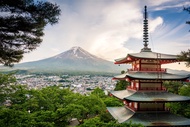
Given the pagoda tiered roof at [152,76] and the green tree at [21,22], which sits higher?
the green tree at [21,22]

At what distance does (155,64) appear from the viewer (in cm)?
1554

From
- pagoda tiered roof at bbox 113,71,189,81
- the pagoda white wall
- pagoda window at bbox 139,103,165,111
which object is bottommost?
pagoda window at bbox 139,103,165,111

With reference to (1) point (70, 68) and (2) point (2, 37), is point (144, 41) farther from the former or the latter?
(1) point (70, 68)

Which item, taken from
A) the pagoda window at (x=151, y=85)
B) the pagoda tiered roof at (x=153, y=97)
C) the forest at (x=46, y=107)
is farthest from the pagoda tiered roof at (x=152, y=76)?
the forest at (x=46, y=107)

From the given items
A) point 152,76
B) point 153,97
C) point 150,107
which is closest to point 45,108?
point 150,107

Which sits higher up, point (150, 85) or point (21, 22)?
point (21, 22)

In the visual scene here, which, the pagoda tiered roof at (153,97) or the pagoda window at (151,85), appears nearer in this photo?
the pagoda tiered roof at (153,97)

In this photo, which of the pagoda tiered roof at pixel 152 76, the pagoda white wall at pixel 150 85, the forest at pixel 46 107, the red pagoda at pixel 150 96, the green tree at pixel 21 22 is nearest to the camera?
the green tree at pixel 21 22

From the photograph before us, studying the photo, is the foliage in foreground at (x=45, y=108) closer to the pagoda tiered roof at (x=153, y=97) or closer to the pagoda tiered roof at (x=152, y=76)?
the pagoda tiered roof at (x=153, y=97)

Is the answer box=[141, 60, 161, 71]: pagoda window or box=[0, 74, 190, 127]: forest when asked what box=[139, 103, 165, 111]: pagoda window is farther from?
box=[141, 60, 161, 71]: pagoda window

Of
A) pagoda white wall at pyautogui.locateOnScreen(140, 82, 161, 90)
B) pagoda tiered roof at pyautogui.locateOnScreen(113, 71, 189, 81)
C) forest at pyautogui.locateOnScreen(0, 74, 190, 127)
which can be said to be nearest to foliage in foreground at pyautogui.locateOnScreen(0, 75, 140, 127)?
forest at pyautogui.locateOnScreen(0, 74, 190, 127)

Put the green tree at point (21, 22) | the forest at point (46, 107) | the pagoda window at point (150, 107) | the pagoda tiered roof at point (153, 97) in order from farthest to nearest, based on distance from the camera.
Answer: the pagoda window at point (150, 107) < the pagoda tiered roof at point (153, 97) < the forest at point (46, 107) < the green tree at point (21, 22)

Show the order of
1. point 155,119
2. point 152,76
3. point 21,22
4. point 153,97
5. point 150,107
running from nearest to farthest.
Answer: point 21,22
point 155,119
point 153,97
point 150,107
point 152,76

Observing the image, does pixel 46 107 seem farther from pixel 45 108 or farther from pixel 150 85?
pixel 150 85
